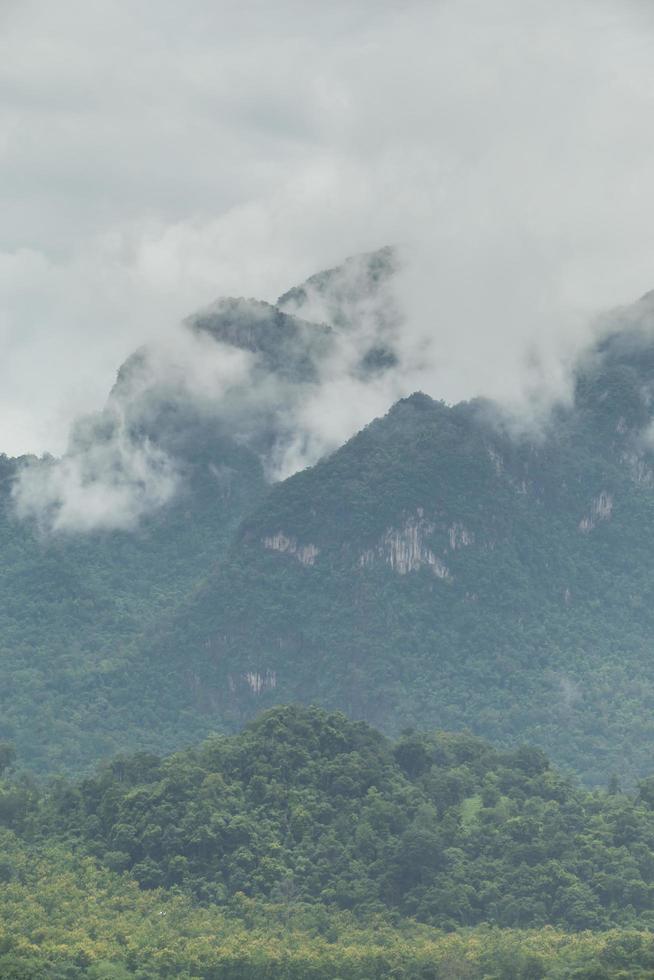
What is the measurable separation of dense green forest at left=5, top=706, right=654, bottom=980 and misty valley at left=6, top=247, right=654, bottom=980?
118mm

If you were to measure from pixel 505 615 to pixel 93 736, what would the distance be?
20327mm

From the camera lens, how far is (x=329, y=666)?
10419 centimetres

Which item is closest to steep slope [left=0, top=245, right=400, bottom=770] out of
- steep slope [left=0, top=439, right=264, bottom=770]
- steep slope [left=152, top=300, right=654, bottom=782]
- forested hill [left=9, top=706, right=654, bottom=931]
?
steep slope [left=0, top=439, right=264, bottom=770]

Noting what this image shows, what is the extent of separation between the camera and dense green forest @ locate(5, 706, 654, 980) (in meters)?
54.2

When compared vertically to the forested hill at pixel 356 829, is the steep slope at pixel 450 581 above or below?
above

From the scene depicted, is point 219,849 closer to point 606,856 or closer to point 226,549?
point 606,856

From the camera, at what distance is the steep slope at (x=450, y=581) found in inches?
4011

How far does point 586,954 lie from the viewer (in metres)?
54.1

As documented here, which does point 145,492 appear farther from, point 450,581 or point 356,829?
point 356,829

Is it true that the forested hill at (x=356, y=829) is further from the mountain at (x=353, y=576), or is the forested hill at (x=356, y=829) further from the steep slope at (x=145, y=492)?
the steep slope at (x=145, y=492)

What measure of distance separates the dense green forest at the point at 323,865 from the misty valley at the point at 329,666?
118mm

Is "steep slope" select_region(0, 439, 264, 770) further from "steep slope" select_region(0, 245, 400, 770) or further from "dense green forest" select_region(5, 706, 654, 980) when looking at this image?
"dense green forest" select_region(5, 706, 654, 980)

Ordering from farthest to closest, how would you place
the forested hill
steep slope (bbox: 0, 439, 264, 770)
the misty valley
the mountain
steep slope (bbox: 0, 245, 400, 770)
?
steep slope (bbox: 0, 245, 400, 770) → the mountain → steep slope (bbox: 0, 439, 264, 770) → the forested hill → the misty valley

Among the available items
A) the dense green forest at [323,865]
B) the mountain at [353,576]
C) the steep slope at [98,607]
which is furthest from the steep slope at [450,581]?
the dense green forest at [323,865]
